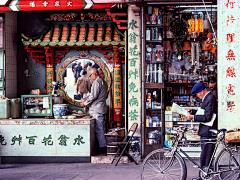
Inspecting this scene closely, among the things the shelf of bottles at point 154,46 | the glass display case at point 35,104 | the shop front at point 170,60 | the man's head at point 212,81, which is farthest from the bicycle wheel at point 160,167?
the glass display case at point 35,104

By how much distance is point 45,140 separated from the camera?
27.7 ft

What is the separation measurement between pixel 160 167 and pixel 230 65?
7.77ft

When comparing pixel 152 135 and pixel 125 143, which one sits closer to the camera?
pixel 125 143

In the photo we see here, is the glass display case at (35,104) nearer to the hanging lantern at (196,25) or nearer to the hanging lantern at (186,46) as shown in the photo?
the hanging lantern at (186,46)

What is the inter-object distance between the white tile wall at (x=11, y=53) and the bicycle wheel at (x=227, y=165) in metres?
6.62

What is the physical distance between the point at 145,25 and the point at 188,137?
3111 mm

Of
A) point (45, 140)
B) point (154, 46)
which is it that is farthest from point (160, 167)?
point (154, 46)

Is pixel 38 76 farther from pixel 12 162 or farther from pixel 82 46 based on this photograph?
pixel 12 162

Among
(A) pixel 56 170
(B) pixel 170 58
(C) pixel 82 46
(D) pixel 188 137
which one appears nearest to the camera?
(A) pixel 56 170

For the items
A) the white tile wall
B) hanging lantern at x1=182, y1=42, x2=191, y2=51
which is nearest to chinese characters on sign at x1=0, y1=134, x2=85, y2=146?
the white tile wall

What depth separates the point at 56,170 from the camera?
25.4 feet

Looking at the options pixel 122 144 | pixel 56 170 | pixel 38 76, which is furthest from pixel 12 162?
pixel 38 76

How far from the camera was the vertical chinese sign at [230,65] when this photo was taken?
652 centimetres

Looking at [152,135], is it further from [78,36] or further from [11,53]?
[11,53]
